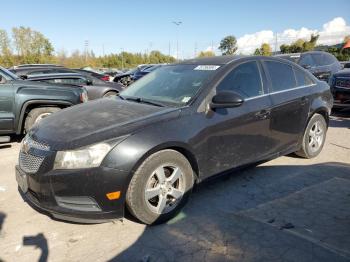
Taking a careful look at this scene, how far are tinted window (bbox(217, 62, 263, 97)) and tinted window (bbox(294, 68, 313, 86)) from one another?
983 mm

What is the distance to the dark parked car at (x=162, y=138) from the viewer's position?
9.55 feet

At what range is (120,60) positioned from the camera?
3364 inches

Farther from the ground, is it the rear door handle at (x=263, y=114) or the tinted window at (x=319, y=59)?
the tinted window at (x=319, y=59)

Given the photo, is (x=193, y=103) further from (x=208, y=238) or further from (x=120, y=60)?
(x=120, y=60)

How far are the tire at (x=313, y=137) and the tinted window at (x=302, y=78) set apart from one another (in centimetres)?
54

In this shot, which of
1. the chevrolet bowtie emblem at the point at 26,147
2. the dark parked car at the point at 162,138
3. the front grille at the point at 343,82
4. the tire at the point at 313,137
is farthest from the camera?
the front grille at the point at 343,82

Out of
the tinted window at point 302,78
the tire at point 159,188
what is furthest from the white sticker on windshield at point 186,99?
the tinted window at point 302,78

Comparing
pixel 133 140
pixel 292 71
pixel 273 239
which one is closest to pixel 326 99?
pixel 292 71

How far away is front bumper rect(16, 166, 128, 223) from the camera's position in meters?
2.86

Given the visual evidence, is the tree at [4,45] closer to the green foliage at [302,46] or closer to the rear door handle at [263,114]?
the green foliage at [302,46]

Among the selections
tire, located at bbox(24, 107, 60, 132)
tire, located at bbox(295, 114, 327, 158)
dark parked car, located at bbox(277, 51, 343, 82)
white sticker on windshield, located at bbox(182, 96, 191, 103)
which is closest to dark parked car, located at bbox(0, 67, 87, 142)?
tire, located at bbox(24, 107, 60, 132)

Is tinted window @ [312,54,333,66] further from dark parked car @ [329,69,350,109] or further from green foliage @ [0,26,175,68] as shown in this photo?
green foliage @ [0,26,175,68]

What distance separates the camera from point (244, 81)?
4.14 metres

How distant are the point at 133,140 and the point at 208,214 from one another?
1.18 m
